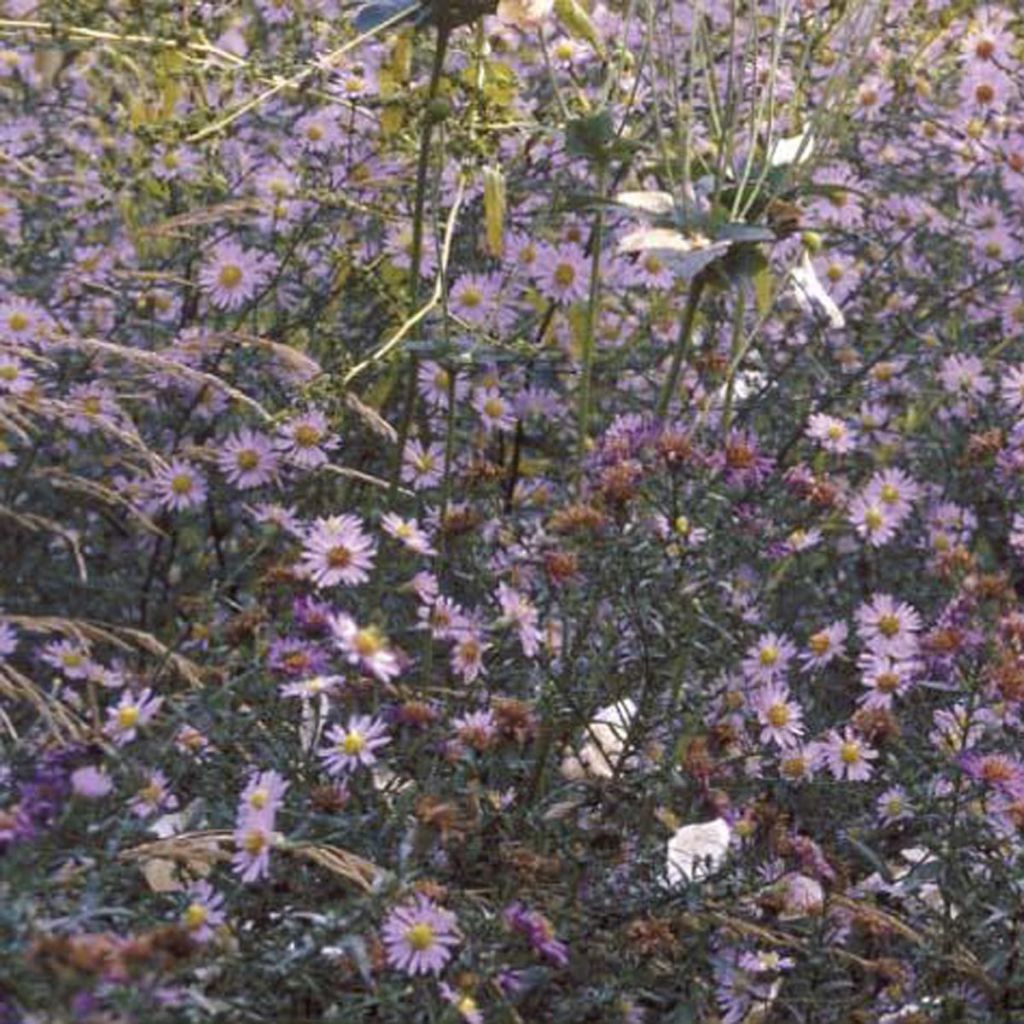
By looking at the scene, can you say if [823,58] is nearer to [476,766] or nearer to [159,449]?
[159,449]

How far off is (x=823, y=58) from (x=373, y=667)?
1558mm

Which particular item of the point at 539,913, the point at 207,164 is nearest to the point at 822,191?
the point at 539,913

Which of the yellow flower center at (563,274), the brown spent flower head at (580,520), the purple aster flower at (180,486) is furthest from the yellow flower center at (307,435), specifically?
the yellow flower center at (563,274)

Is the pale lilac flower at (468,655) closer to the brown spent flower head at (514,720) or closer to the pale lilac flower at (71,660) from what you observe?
the brown spent flower head at (514,720)

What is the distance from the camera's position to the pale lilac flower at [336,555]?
1.79m

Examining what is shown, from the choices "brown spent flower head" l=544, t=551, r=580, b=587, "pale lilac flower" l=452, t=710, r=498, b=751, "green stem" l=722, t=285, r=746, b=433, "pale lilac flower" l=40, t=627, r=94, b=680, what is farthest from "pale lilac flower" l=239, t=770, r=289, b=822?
"green stem" l=722, t=285, r=746, b=433

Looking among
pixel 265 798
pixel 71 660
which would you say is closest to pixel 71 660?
pixel 71 660

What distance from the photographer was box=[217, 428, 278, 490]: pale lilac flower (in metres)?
2.19

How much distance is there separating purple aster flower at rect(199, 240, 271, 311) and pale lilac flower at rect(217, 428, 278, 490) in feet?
0.85

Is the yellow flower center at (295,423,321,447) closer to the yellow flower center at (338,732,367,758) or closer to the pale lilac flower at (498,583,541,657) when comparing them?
the pale lilac flower at (498,583,541,657)

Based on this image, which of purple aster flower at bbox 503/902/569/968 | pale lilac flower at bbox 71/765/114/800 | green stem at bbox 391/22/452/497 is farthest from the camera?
green stem at bbox 391/22/452/497

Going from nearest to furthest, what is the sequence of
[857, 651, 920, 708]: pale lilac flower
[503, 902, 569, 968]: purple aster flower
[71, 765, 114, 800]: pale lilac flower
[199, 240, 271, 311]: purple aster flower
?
[71, 765, 114, 800]: pale lilac flower
[503, 902, 569, 968]: purple aster flower
[857, 651, 920, 708]: pale lilac flower
[199, 240, 271, 311]: purple aster flower

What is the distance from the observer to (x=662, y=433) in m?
1.82

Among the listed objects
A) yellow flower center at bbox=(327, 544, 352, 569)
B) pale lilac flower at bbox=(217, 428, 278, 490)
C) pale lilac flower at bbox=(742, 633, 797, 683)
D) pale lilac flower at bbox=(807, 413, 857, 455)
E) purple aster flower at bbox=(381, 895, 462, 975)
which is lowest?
pale lilac flower at bbox=(742, 633, 797, 683)
